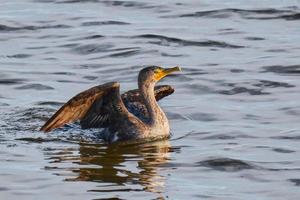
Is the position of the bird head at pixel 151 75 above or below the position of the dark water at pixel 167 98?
above

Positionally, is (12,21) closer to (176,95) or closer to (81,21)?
(81,21)

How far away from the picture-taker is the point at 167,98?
53.9 feet

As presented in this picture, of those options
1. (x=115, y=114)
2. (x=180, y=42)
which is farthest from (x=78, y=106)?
(x=180, y=42)

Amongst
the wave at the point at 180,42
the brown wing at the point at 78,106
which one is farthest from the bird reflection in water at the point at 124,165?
the wave at the point at 180,42

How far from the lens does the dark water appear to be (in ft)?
39.1

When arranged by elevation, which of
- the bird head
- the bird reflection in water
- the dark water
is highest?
the bird head

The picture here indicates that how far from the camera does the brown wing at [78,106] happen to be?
14102mm

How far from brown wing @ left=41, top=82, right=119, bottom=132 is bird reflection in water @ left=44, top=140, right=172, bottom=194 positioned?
1.50 feet

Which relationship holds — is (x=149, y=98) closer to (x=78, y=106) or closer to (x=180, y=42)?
(x=78, y=106)

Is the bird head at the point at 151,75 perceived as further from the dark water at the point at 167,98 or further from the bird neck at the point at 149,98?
the dark water at the point at 167,98

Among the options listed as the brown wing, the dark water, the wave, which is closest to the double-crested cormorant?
the brown wing

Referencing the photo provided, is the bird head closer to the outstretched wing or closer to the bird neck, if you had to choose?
the bird neck

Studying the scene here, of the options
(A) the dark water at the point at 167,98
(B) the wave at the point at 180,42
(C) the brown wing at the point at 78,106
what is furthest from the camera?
(B) the wave at the point at 180,42

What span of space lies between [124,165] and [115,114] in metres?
1.96
